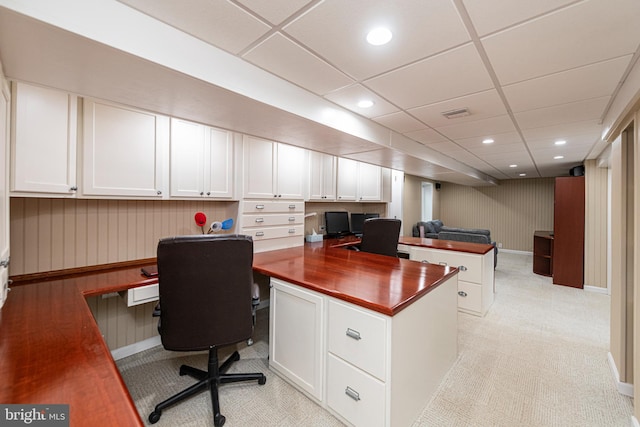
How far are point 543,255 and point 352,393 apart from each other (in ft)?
19.4

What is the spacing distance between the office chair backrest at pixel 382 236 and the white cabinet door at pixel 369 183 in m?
1.48

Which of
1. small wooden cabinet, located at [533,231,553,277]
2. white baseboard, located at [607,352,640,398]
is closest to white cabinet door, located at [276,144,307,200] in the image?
white baseboard, located at [607,352,640,398]

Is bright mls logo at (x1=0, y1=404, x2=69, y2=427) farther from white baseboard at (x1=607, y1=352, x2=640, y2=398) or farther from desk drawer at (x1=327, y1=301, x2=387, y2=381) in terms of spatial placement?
white baseboard at (x1=607, y1=352, x2=640, y2=398)

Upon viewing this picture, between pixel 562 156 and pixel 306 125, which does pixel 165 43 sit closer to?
pixel 306 125

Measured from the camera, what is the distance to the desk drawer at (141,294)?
1.98 metres

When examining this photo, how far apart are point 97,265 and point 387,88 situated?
9.15 ft

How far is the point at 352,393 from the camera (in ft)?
5.38

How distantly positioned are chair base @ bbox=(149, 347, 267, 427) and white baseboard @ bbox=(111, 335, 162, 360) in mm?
647

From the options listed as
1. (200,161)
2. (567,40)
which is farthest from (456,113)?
(200,161)

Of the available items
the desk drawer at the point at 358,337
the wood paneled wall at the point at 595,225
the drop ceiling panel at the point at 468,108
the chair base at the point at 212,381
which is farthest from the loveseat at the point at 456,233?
the chair base at the point at 212,381

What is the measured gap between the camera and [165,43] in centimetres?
133

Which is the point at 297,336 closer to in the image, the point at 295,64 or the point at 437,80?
the point at 295,64

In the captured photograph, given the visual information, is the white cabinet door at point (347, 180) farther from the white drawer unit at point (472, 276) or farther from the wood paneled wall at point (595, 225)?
the wood paneled wall at point (595, 225)

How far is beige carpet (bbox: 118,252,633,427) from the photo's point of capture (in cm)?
178
